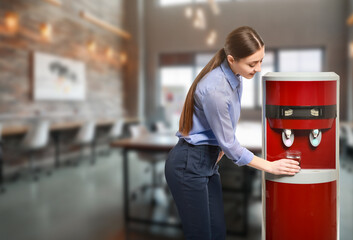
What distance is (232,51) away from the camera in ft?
3.58

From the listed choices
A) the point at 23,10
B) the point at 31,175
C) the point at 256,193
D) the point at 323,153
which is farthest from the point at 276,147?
the point at 23,10

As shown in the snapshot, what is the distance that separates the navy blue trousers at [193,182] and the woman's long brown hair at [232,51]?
0.30 ft

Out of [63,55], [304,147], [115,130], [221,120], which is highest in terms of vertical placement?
[63,55]

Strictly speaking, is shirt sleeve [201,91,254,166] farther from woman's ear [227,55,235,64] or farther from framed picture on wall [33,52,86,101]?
framed picture on wall [33,52,86,101]

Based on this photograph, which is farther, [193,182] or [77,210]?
[77,210]

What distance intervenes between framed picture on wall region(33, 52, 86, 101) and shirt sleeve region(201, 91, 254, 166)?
4856 mm

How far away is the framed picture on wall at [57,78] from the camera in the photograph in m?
5.25

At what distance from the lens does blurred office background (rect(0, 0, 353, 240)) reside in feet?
9.14

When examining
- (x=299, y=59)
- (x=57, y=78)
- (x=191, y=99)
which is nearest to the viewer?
(x=191, y=99)

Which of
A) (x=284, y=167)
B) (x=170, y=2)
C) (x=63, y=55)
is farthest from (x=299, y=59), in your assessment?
(x=284, y=167)

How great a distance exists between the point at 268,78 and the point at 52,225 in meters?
2.30

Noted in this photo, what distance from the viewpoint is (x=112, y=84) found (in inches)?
307

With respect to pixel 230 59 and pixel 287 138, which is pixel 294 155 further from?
pixel 230 59

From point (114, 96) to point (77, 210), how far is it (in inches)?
206
